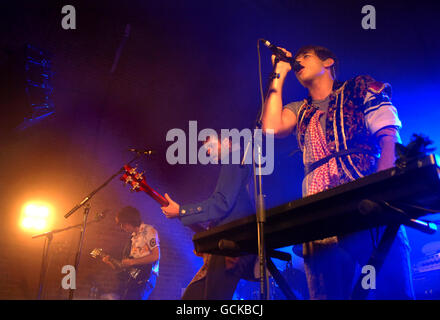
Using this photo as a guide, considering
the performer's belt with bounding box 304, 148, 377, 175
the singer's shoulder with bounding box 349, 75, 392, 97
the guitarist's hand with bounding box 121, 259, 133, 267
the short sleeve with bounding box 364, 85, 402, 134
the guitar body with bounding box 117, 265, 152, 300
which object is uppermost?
the singer's shoulder with bounding box 349, 75, 392, 97

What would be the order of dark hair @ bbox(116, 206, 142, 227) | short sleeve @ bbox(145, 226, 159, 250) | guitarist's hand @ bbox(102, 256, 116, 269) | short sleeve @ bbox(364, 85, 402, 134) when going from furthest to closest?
dark hair @ bbox(116, 206, 142, 227) → guitarist's hand @ bbox(102, 256, 116, 269) → short sleeve @ bbox(145, 226, 159, 250) → short sleeve @ bbox(364, 85, 402, 134)

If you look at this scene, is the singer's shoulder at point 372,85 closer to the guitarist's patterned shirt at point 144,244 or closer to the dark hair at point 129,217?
the guitarist's patterned shirt at point 144,244

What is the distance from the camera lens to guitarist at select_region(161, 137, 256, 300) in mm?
2129

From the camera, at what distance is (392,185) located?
1198mm

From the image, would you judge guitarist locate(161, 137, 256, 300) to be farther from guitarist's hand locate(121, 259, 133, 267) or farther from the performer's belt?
guitarist's hand locate(121, 259, 133, 267)

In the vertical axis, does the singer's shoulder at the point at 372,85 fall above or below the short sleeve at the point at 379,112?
above

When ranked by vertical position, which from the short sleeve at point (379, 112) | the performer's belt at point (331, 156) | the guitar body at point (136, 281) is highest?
the short sleeve at point (379, 112)

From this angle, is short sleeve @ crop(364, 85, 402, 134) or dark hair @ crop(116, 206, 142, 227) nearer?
short sleeve @ crop(364, 85, 402, 134)

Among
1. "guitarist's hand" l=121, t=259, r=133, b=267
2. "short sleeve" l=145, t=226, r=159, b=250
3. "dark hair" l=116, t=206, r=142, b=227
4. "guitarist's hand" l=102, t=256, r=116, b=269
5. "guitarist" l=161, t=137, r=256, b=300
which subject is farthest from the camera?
"dark hair" l=116, t=206, r=142, b=227

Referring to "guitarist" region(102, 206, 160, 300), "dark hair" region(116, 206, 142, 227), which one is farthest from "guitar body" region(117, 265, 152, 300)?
"dark hair" region(116, 206, 142, 227)

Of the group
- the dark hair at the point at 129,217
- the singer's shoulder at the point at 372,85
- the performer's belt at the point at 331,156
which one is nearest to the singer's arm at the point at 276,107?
the performer's belt at the point at 331,156

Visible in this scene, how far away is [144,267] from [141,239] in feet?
1.45

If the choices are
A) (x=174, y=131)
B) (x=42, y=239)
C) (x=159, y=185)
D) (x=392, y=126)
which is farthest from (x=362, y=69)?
(x=42, y=239)

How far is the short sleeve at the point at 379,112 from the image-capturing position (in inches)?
66.1
